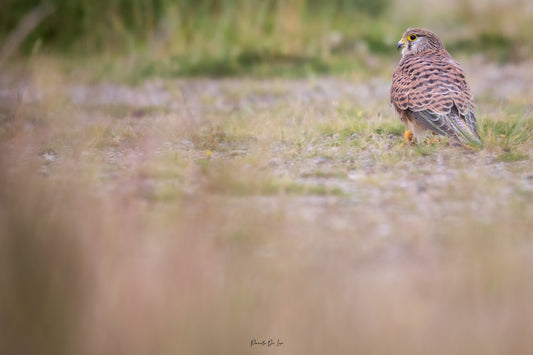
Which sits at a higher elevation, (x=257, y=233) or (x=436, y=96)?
(x=436, y=96)

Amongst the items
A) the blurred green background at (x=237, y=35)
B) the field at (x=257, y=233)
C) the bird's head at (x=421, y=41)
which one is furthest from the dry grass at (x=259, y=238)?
the blurred green background at (x=237, y=35)

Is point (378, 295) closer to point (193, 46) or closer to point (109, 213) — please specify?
point (109, 213)

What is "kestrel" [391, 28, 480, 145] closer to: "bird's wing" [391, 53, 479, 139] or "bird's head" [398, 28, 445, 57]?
"bird's wing" [391, 53, 479, 139]

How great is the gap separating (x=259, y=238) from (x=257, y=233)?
0.19 feet

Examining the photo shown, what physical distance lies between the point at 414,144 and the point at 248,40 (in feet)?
15.2

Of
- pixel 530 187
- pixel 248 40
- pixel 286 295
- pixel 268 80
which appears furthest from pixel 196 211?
pixel 248 40

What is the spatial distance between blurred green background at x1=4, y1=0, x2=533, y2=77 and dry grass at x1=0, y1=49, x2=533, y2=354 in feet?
11.7

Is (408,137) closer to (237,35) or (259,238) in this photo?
(259,238)

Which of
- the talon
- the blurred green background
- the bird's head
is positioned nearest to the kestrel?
the talon

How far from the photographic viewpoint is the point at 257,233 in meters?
3.49

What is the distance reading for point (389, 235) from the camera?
11.7ft

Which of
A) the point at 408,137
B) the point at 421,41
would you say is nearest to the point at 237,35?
the point at 421,41

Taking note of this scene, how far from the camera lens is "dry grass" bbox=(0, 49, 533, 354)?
2709mm

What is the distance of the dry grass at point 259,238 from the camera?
2.71 m
